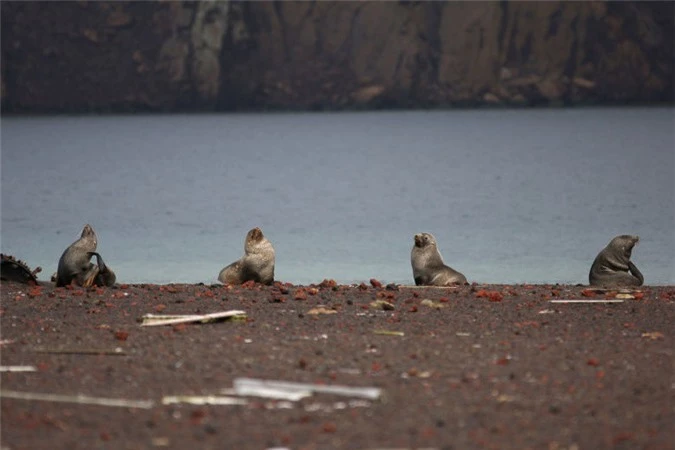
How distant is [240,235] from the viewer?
106 feet

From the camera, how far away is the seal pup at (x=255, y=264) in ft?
53.6

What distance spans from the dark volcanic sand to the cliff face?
93.7 metres

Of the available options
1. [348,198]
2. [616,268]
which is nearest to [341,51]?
[348,198]

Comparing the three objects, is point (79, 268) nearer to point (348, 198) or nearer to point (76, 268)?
point (76, 268)

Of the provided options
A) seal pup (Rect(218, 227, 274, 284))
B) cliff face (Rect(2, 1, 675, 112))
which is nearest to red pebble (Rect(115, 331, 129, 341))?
seal pup (Rect(218, 227, 274, 284))

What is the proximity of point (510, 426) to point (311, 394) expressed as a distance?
1415 millimetres

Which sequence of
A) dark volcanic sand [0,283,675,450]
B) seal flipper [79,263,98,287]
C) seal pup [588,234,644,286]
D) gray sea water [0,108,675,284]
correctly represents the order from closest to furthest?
1. dark volcanic sand [0,283,675,450]
2. seal flipper [79,263,98,287]
3. seal pup [588,234,644,286]
4. gray sea water [0,108,675,284]

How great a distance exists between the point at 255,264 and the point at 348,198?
99.3ft

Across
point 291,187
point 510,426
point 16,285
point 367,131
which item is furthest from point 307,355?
point 367,131

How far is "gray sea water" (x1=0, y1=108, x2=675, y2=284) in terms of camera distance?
26.5 metres

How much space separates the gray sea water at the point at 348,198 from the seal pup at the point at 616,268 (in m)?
5.11

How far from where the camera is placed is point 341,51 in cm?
10969

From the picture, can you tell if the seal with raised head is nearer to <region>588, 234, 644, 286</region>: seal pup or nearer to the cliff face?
<region>588, 234, 644, 286</region>: seal pup

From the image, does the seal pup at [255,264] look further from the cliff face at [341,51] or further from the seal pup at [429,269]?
the cliff face at [341,51]
